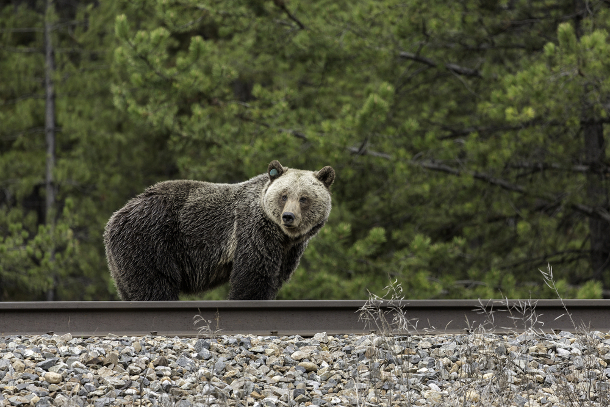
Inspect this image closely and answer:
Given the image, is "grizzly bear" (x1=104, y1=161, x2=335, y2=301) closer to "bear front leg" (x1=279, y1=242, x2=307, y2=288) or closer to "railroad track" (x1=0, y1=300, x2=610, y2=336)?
"bear front leg" (x1=279, y1=242, x2=307, y2=288)

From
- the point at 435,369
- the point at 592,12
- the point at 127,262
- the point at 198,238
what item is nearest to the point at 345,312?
the point at 435,369

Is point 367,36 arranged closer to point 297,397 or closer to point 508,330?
point 508,330

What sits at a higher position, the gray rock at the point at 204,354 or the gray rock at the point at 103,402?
the gray rock at the point at 204,354

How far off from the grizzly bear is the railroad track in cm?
70

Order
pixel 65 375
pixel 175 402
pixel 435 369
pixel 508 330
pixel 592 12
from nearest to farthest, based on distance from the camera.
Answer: pixel 175 402
pixel 65 375
pixel 435 369
pixel 508 330
pixel 592 12

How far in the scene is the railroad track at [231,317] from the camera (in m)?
5.01

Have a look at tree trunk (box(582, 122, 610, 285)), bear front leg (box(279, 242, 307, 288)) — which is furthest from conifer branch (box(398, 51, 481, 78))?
bear front leg (box(279, 242, 307, 288))

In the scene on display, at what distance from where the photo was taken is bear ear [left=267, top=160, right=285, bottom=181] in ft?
20.0

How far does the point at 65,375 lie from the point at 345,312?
6.69 ft

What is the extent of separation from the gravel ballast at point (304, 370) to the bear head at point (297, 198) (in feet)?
4.20

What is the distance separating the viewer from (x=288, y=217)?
18.4 ft

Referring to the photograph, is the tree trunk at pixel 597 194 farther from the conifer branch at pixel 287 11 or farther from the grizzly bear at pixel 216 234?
the grizzly bear at pixel 216 234

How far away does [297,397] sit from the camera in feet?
13.1

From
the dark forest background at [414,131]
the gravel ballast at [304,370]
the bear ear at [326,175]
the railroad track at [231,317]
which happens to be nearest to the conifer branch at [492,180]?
the dark forest background at [414,131]
